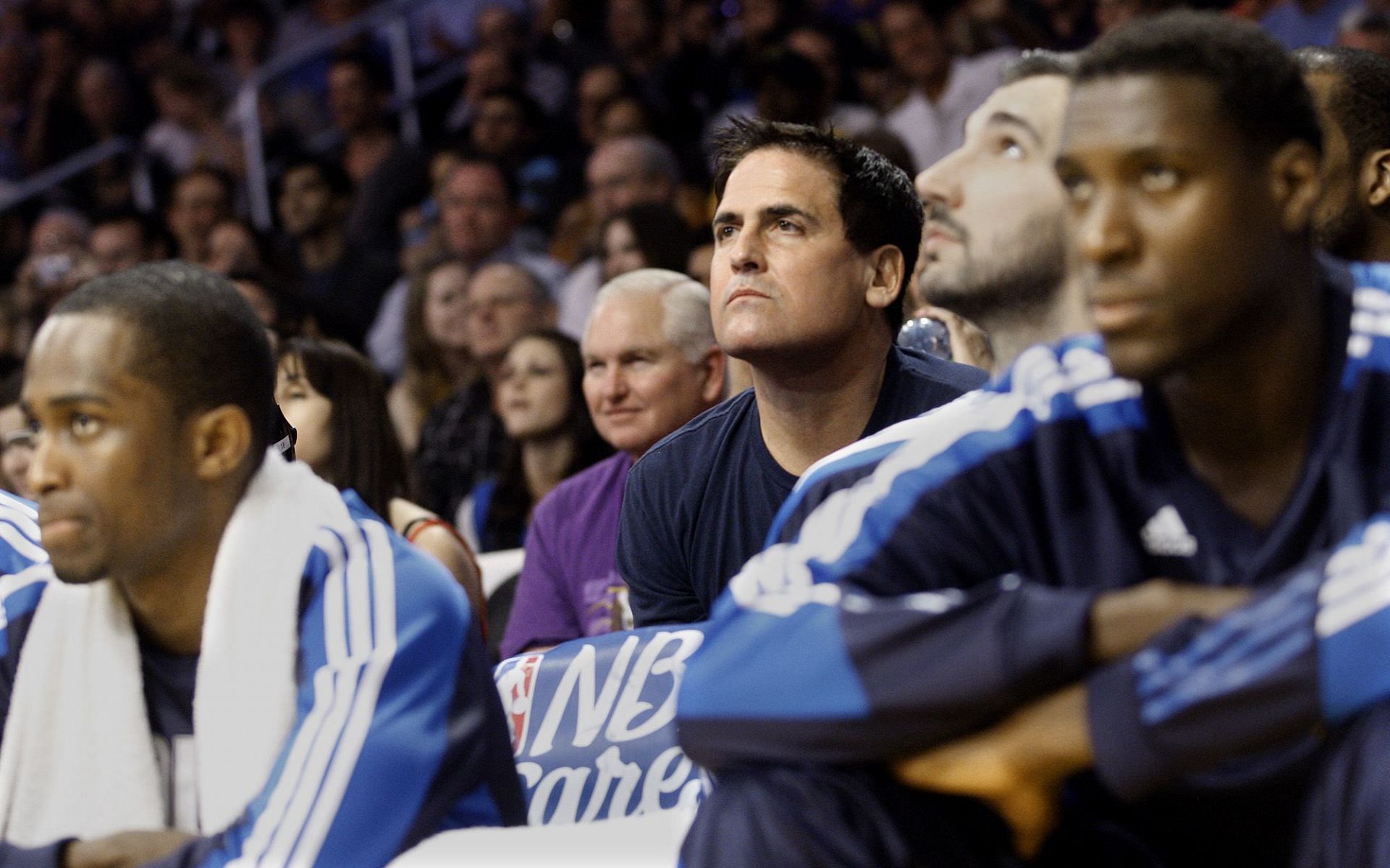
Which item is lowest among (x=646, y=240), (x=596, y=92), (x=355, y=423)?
(x=355, y=423)

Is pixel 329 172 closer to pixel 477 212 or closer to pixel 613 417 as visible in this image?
pixel 477 212

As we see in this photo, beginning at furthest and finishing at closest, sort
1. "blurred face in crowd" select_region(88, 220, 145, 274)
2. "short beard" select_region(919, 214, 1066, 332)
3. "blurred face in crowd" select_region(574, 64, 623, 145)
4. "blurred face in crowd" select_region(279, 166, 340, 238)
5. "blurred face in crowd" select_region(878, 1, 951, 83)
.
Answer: "blurred face in crowd" select_region(279, 166, 340, 238)
"blurred face in crowd" select_region(88, 220, 145, 274)
"blurred face in crowd" select_region(574, 64, 623, 145)
"blurred face in crowd" select_region(878, 1, 951, 83)
"short beard" select_region(919, 214, 1066, 332)

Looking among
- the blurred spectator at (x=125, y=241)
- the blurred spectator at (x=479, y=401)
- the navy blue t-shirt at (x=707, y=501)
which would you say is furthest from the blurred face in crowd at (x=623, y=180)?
the navy blue t-shirt at (x=707, y=501)

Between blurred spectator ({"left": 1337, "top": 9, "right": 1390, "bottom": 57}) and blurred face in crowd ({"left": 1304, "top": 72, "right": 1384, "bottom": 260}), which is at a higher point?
blurred spectator ({"left": 1337, "top": 9, "right": 1390, "bottom": 57})

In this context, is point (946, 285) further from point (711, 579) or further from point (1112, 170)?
point (711, 579)

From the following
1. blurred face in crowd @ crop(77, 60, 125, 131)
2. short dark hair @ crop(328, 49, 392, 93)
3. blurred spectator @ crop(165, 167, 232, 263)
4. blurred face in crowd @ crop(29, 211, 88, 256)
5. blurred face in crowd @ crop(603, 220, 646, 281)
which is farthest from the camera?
blurred face in crowd @ crop(77, 60, 125, 131)

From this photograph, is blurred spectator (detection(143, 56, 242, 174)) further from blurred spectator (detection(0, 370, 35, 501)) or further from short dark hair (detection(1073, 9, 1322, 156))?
short dark hair (detection(1073, 9, 1322, 156))

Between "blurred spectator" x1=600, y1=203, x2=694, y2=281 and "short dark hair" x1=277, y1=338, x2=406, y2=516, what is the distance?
144 centimetres

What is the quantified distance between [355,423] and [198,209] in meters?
4.25

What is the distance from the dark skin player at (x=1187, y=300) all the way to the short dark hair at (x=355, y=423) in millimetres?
2275

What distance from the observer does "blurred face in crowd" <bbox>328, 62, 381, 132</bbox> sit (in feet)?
26.7

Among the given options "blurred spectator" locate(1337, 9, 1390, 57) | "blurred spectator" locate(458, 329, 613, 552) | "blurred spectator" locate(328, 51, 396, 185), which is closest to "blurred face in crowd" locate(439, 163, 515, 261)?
"blurred spectator" locate(328, 51, 396, 185)

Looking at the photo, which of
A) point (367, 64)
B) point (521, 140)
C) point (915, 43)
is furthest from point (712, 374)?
point (367, 64)

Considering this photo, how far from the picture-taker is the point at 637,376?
4.16 metres
